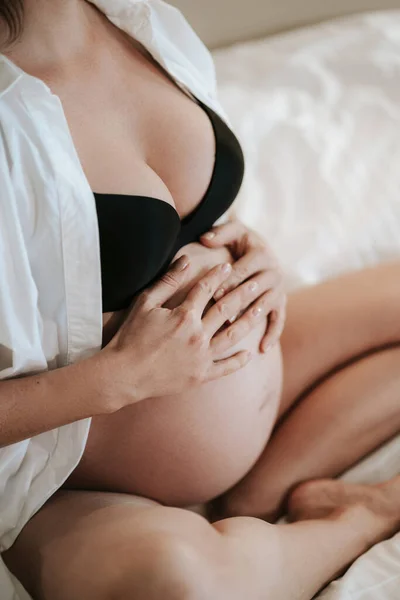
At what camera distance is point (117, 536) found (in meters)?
0.79

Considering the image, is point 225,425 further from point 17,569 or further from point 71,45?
point 71,45

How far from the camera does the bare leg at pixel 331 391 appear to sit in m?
1.01

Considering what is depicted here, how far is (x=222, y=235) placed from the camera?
967mm

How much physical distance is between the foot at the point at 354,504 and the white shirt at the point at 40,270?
0.34 metres

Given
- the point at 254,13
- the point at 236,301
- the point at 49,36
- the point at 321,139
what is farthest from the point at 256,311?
the point at 254,13

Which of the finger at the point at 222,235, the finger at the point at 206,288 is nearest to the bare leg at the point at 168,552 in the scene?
the finger at the point at 206,288

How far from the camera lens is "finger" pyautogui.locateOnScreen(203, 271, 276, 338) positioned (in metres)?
0.87

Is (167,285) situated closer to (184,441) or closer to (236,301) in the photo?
(236,301)

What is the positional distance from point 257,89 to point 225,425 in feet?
2.54

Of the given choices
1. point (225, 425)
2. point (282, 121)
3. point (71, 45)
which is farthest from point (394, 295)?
point (71, 45)

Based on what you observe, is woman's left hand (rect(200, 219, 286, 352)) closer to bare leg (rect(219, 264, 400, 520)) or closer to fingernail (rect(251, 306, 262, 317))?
fingernail (rect(251, 306, 262, 317))

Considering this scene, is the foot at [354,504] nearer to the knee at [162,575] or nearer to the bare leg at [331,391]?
the bare leg at [331,391]

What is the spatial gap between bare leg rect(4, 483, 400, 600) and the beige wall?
1.04 metres

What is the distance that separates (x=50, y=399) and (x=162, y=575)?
0.22m
